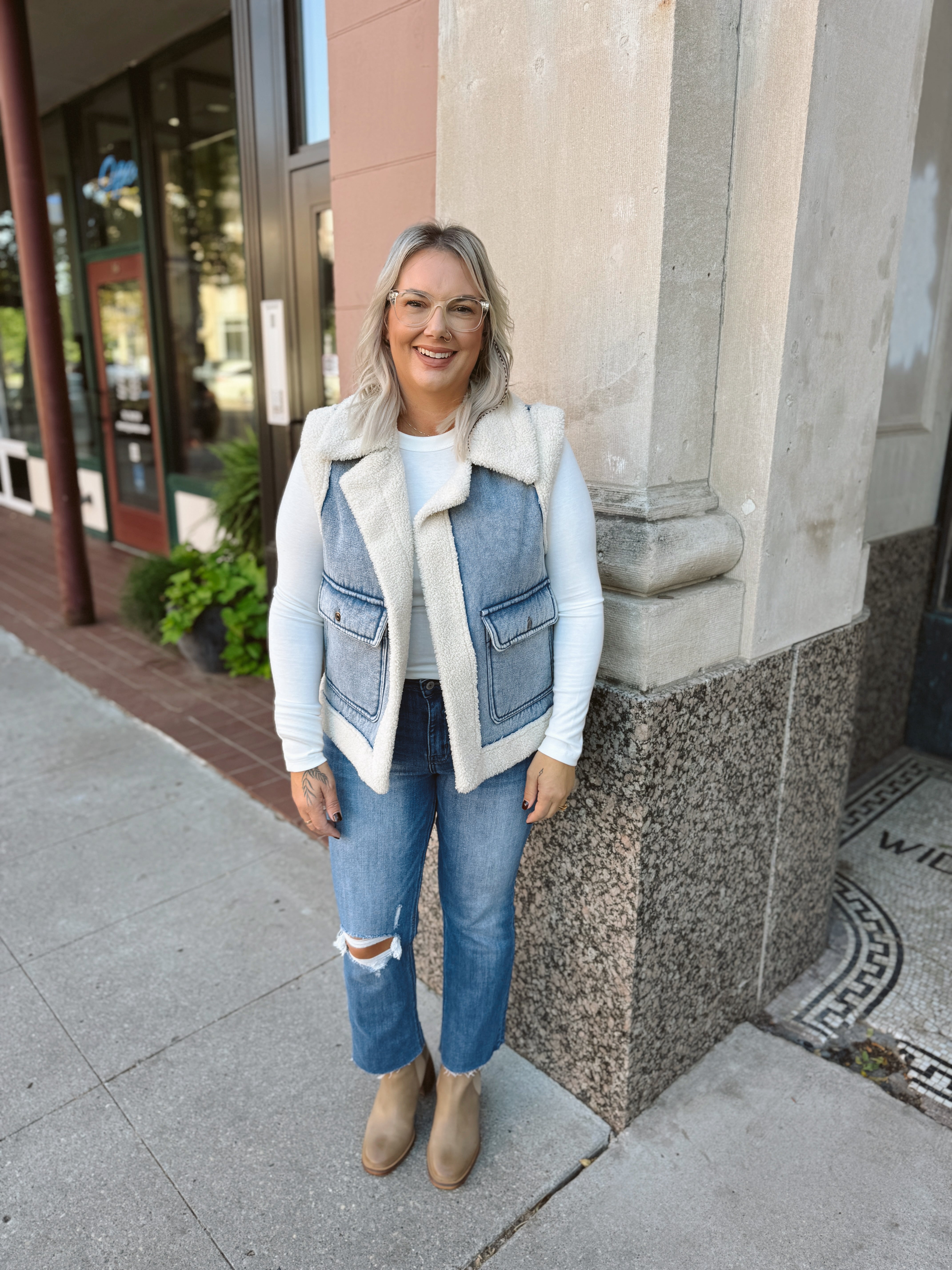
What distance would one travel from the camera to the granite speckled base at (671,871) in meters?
2.05

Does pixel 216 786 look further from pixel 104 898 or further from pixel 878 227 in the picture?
pixel 878 227

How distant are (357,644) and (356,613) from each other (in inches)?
2.6

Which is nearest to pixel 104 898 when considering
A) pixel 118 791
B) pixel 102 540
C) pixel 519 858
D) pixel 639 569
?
pixel 118 791

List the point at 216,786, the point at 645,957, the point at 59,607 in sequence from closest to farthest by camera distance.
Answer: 1. the point at 645,957
2. the point at 216,786
3. the point at 59,607

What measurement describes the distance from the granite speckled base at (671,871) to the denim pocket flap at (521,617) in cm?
29

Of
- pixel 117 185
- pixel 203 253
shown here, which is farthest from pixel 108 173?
pixel 203 253

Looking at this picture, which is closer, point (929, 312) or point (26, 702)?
point (929, 312)

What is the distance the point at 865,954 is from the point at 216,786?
2.64m

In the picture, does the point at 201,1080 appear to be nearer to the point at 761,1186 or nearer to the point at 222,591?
the point at 761,1186

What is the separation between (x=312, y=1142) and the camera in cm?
218

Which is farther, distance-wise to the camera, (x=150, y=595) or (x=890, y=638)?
(x=150, y=595)

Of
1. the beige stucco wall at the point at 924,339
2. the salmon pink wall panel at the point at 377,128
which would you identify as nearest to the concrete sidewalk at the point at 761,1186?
the beige stucco wall at the point at 924,339

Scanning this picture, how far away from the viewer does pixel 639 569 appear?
197cm

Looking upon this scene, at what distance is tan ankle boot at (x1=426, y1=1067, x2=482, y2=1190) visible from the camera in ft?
6.73
